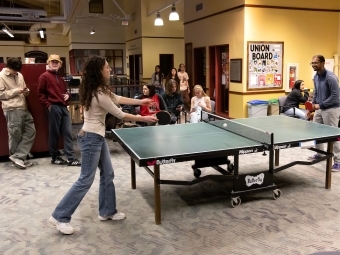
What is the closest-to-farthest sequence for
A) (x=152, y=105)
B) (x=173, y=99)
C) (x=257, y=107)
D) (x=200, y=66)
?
(x=152, y=105), (x=173, y=99), (x=257, y=107), (x=200, y=66)

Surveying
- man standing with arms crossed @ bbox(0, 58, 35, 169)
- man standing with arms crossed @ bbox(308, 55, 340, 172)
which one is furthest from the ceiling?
man standing with arms crossed @ bbox(308, 55, 340, 172)

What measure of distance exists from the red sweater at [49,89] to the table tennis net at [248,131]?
2.32 m

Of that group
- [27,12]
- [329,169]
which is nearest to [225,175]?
[329,169]

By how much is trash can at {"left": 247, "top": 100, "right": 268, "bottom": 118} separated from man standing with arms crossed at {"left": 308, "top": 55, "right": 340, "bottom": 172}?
9.80 feet

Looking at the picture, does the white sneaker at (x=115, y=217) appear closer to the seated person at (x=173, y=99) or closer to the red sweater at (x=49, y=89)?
the red sweater at (x=49, y=89)

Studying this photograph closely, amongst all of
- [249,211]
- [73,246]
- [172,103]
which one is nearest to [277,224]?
[249,211]

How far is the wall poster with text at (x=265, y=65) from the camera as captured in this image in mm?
8148

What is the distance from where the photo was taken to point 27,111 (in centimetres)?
550

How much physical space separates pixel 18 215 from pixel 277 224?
262cm

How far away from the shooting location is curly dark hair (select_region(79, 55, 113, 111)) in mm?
3072

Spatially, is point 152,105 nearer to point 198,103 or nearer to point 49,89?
point 198,103

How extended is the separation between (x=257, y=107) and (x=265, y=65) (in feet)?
3.42

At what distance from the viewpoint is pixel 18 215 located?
3.68 meters

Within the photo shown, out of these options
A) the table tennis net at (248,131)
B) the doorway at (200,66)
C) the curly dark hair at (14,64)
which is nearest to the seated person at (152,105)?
the table tennis net at (248,131)
